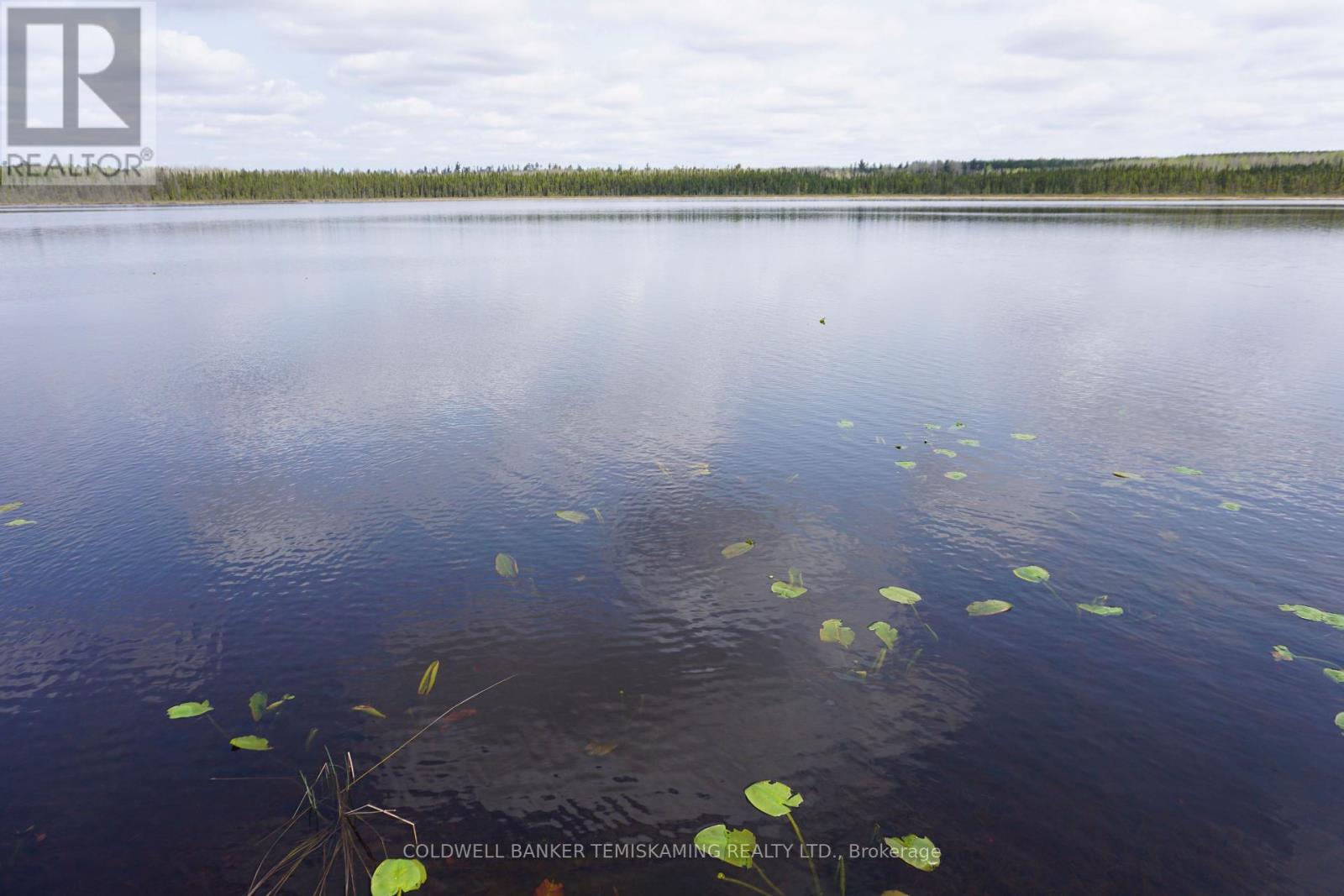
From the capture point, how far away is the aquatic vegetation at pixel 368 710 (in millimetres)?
10172

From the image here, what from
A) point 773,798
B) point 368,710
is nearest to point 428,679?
point 368,710

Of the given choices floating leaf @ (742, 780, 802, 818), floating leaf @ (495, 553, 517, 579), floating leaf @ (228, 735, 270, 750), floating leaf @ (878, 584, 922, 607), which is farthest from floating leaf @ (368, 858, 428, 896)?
floating leaf @ (878, 584, 922, 607)

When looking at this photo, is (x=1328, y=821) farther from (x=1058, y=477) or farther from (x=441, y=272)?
(x=441, y=272)

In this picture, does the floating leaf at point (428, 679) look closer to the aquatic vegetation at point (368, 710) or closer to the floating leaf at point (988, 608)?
the aquatic vegetation at point (368, 710)

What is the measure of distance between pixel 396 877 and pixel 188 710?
456 centimetres

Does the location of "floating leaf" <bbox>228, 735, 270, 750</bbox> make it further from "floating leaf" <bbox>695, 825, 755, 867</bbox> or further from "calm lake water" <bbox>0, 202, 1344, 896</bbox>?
"floating leaf" <bbox>695, 825, 755, 867</bbox>

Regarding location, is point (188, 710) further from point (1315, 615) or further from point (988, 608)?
point (1315, 615)

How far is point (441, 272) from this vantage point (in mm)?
58375

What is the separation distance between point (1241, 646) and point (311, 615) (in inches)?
593

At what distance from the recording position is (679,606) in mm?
12742

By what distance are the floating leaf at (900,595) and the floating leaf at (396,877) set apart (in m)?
8.35

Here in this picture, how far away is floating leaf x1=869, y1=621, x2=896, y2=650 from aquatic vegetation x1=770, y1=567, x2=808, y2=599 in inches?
57.3

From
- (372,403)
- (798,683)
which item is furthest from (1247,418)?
(372,403)

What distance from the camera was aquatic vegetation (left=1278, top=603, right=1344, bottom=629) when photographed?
38.6ft
